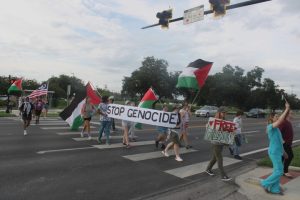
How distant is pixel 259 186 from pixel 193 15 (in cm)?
857

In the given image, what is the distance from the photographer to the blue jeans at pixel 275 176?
6445 millimetres

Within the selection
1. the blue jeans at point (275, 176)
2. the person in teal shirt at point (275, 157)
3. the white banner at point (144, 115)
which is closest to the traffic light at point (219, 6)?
the white banner at point (144, 115)

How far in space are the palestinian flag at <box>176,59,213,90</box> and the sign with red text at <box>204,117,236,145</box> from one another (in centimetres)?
326

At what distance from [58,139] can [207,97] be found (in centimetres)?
6094

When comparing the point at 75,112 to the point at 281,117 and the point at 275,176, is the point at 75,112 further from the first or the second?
the point at 281,117

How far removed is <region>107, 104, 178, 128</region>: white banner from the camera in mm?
10586

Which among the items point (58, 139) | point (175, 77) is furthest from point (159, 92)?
point (58, 139)

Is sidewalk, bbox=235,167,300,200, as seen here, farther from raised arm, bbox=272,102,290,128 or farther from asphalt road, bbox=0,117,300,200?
raised arm, bbox=272,102,290,128

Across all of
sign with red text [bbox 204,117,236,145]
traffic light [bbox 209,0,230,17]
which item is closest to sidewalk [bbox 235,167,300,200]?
sign with red text [bbox 204,117,236,145]

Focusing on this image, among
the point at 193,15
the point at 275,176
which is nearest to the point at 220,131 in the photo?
the point at 275,176

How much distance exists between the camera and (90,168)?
813 cm

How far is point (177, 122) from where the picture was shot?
10383mm

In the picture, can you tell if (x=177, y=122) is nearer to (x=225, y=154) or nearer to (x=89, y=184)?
(x=225, y=154)

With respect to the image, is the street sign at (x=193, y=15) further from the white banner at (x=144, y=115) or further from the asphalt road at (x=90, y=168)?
the asphalt road at (x=90, y=168)
